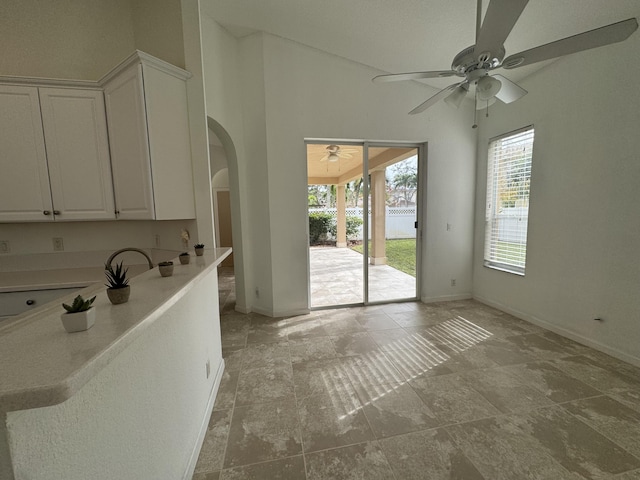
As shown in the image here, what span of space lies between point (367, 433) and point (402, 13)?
3406mm

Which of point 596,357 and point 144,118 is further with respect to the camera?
point 596,357

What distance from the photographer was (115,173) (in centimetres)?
207

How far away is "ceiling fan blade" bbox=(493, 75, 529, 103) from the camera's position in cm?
185

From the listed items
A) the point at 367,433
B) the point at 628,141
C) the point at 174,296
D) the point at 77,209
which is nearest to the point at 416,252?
the point at 628,141

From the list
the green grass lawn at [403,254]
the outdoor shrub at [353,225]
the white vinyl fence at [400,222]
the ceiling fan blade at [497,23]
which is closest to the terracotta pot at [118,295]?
the ceiling fan blade at [497,23]

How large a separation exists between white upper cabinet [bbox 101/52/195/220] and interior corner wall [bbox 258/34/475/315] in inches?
49.7

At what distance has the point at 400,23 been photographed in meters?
2.47

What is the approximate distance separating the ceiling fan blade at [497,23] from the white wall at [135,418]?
2046mm

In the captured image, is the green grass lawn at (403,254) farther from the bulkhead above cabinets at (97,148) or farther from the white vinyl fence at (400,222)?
the bulkhead above cabinets at (97,148)

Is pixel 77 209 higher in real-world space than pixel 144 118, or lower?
lower

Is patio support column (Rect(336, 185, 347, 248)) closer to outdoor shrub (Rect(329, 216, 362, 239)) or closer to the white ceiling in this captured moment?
outdoor shrub (Rect(329, 216, 362, 239))

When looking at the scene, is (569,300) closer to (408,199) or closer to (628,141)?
(628,141)

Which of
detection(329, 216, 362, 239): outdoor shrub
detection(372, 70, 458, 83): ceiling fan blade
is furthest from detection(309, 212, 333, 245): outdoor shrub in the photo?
detection(372, 70, 458, 83): ceiling fan blade

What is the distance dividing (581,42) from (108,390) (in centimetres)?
260
